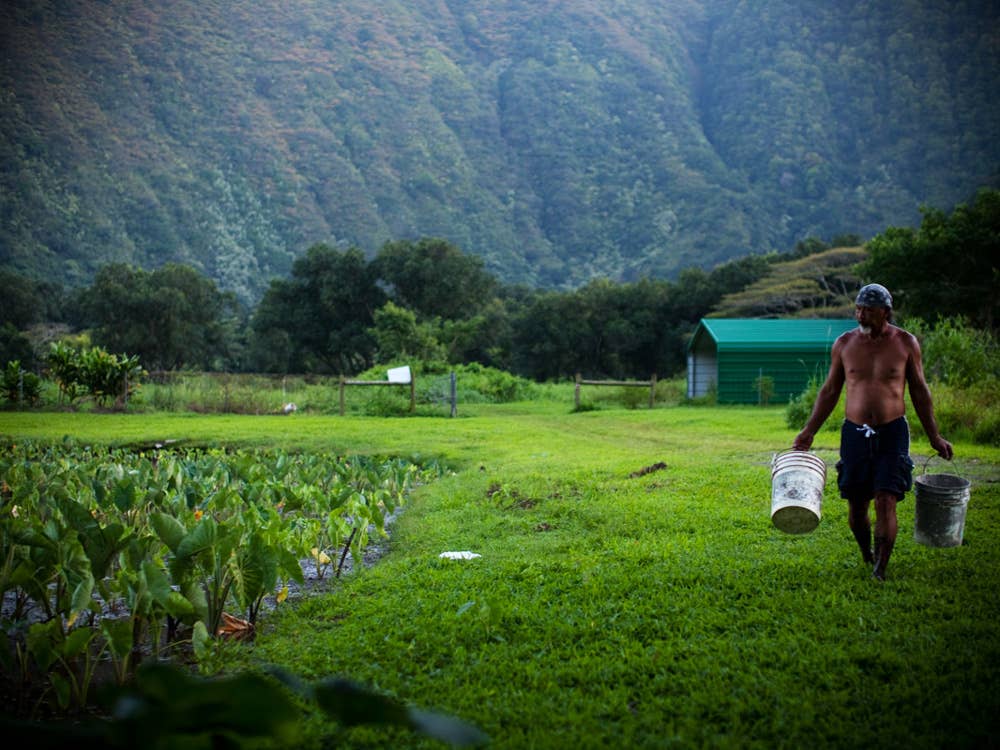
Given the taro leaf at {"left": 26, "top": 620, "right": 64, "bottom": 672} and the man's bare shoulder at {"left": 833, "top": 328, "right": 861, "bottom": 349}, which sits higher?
the man's bare shoulder at {"left": 833, "top": 328, "right": 861, "bottom": 349}

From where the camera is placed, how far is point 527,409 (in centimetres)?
2569

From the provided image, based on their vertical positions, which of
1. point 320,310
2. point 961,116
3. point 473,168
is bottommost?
point 320,310

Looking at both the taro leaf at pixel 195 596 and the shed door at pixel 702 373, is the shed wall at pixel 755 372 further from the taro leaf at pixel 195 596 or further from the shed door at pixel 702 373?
the taro leaf at pixel 195 596

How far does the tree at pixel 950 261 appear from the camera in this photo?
27.4 m

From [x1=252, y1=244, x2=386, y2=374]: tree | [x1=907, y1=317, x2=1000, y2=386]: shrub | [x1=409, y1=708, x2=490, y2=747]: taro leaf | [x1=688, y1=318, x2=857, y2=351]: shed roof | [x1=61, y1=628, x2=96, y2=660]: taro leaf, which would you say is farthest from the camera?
[x1=252, y1=244, x2=386, y2=374]: tree

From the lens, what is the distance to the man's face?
473 cm

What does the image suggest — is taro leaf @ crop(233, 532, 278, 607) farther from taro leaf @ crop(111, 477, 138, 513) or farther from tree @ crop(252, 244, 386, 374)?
tree @ crop(252, 244, 386, 374)

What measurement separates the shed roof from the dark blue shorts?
22.3m

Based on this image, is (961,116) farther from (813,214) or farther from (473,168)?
(473,168)

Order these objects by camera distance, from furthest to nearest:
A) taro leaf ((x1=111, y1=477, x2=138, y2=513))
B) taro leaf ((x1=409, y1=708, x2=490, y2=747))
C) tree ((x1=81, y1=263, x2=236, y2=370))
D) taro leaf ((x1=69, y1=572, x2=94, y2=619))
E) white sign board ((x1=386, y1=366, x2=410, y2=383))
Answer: tree ((x1=81, y1=263, x2=236, y2=370)) → white sign board ((x1=386, y1=366, x2=410, y2=383)) → taro leaf ((x1=111, y1=477, x2=138, y2=513)) → taro leaf ((x1=69, y1=572, x2=94, y2=619)) → taro leaf ((x1=409, y1=708, x2=490, y2=747))

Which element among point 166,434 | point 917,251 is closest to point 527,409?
point 166,434

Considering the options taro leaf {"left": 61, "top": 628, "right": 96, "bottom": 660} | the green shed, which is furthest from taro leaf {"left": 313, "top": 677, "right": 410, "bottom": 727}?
the green shed

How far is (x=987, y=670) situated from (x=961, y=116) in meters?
125

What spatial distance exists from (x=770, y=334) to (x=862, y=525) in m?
23.6
